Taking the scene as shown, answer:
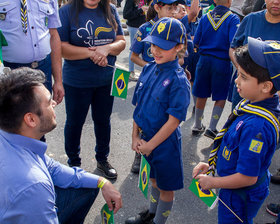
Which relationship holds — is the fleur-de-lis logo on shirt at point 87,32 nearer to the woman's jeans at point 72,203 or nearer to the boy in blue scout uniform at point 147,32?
the boy in blue scout uniform at point 147,32

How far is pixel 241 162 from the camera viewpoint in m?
1.74

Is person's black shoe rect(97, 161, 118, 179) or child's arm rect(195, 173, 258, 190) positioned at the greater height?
child's arm rect(195, 173, 258, 190)

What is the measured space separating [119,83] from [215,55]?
1622mm

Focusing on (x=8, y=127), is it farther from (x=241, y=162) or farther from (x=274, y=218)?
(x=274, y=218)

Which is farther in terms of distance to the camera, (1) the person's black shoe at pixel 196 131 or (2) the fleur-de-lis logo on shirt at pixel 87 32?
(1) the person's black shoe at pixel 196 131

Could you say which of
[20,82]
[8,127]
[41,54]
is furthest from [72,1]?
[8,127]

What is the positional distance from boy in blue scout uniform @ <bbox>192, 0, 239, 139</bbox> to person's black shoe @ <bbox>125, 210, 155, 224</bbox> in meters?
1.81

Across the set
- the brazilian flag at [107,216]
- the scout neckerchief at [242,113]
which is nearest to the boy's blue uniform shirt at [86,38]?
the brazilian flag at [107,216]

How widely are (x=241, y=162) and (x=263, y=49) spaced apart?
25.7 inches

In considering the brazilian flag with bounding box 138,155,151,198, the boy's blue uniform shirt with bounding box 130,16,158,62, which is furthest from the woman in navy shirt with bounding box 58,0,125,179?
the brazilian flag with bounding box 138,155,151,198

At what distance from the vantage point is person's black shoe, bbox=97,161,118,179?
3.33 m

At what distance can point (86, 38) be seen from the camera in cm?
276

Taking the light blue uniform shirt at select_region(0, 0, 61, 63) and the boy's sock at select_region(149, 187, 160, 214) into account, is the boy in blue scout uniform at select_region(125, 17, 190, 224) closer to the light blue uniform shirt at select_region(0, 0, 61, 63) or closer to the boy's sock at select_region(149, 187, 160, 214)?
the boy's sock at select_region(149, 187, 160, 214)

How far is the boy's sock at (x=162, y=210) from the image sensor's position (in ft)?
8.14
